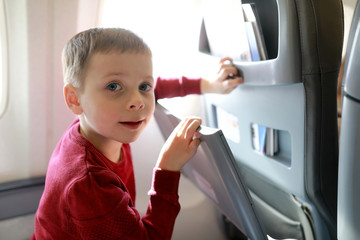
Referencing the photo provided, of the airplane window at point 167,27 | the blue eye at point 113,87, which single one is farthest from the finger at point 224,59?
the blue eye at point 113,87

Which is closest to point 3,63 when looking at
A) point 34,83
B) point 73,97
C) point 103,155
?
point 34,83

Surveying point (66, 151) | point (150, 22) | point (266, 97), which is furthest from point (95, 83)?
point (150, 22)

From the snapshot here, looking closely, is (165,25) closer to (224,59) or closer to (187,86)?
(187,86)

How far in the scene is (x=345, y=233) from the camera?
0.79 metres

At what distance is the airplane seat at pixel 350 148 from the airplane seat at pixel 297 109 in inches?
4.1

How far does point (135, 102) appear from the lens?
0.88m

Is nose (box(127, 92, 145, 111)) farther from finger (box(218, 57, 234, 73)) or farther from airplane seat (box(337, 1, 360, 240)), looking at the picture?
airplane seat (box(337, 1, 360, 240))

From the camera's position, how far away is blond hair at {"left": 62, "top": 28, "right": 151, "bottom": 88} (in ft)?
2.92

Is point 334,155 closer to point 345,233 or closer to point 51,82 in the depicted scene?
point 345,233

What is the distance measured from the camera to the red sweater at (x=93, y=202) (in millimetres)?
801

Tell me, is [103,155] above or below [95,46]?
below

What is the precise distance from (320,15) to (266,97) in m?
0.26

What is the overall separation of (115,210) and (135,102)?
259 mm

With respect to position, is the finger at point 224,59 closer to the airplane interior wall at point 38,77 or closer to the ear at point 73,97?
the airplane interior wall at point 38,77
